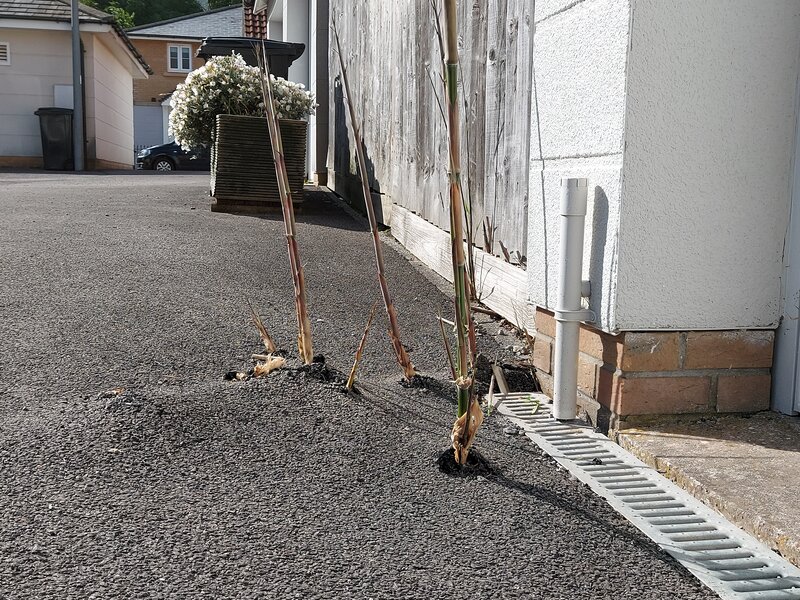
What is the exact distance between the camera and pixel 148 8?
5841 centimetres

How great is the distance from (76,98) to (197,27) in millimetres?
22559

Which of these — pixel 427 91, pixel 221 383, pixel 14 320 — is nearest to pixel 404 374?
pixel 221 383

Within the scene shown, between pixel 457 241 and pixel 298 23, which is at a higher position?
pixel 298 23

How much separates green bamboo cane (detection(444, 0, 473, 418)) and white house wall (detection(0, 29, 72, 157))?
21152 mm

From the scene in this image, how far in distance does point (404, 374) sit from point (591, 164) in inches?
38.0

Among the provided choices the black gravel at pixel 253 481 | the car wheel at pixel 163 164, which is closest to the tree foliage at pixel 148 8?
the car wheel at pixel 163 164

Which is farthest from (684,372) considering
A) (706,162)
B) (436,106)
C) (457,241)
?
(436,106)

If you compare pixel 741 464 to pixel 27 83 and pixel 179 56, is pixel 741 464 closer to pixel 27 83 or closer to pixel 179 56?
pixel 27 83

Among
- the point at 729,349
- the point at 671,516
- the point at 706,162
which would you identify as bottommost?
the point at 671,516

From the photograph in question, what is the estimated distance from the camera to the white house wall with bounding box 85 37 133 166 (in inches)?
864

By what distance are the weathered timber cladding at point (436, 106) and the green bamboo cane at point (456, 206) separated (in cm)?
121

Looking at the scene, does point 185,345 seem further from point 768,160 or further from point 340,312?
point 768,160

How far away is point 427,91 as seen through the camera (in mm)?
5461

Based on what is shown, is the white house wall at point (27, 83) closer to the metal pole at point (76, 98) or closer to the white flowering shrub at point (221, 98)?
the metal pole at point (76, 98)
